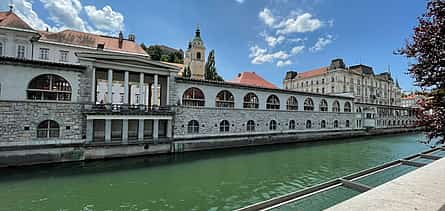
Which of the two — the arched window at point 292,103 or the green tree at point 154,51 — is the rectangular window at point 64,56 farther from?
the arched window at point 292,103

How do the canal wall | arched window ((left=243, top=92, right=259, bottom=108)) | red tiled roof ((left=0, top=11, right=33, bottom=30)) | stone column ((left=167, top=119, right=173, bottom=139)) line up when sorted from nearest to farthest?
stone column ((left=167, top=119, right=173, bottom=139)), the canal wall, red tiled roof ((left=0, top=11, right=33, bottom=30)), arched window ((left=243, top=92, right=259, bottom=108))

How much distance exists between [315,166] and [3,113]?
15825 millimetres

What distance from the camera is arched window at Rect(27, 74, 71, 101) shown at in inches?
474

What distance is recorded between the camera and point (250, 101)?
2053 centimetres

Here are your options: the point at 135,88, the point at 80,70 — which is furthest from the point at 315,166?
the point at 135,88

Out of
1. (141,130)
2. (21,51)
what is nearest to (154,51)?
(21,51)

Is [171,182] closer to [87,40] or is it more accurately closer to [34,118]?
[34,118]

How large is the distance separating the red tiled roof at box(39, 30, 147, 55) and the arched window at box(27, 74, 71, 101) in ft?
46.4

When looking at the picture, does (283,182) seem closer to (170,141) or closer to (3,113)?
(170,141)

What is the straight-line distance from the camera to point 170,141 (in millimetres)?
15344

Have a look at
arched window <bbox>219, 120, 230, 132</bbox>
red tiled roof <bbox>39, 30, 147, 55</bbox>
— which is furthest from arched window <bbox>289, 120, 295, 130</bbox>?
red tiled roof <bbox>39, 30, 147, 55</bbox>

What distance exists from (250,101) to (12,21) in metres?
21.9

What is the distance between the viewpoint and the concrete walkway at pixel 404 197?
3693 mm

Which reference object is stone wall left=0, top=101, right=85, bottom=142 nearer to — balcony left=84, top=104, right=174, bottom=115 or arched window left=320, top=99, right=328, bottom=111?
balcony left=84, top=104, right=174, bottom=115
